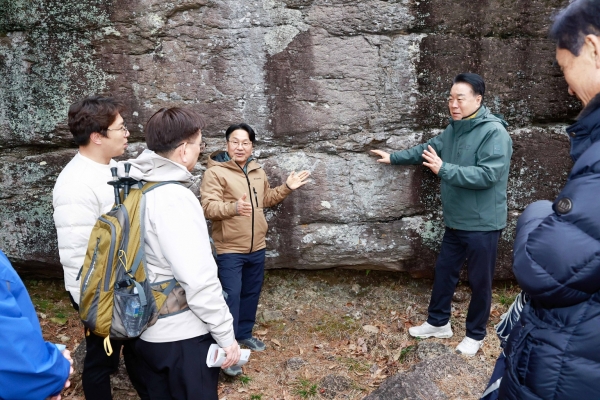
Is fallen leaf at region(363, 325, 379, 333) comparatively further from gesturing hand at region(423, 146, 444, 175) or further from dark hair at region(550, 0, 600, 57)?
dark hair at region(550, 0, 600, 57)

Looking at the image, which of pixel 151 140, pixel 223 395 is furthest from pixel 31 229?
pixel 151 140

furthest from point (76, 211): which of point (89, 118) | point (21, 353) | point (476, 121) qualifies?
point (476, 121)

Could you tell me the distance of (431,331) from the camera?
471 centimetres

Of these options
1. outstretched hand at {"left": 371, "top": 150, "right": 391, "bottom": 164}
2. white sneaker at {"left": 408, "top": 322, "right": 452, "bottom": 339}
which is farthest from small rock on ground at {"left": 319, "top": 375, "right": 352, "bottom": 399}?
A: outstretched hand at {"left": 371, "top": 150, "right": 391, "bottom": 164}

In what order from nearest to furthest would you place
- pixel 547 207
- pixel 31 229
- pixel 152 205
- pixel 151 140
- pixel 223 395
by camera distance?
1. pixel 547 207
2. pixel 152 205
3. pixel 151 140
4. pixel 223 395
5. pixel 31 229

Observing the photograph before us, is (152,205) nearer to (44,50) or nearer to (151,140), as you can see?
(151,140)

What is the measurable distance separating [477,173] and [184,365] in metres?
2.59

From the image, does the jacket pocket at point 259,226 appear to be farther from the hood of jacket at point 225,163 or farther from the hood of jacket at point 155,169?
the hood of jacket at point 155,169

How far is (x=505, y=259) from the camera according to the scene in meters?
Answer: 5.23

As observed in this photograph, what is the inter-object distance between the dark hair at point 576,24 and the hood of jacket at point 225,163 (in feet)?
9.32

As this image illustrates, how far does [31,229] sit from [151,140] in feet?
10.4

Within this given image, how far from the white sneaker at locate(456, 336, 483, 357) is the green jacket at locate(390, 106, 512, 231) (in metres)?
1.01

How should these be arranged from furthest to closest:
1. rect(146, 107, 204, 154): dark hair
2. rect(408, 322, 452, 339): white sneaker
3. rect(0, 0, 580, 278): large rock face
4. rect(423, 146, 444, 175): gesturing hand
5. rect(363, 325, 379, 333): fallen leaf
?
1. rect(363, 325, 379, 333): fallen leaf
2. rect(0, 0, 580, 278): large rock face
3. rect(408, 322, 452, 339): white sneaker
4. rect(423, 146, 444, 175): gesturing hand
5. rect(146, 107, 204, 154): dark hair

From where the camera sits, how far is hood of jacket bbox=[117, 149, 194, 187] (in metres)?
2.65
